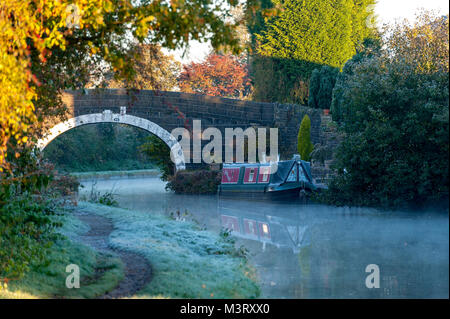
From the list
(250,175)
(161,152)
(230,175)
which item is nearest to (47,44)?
(250,175)

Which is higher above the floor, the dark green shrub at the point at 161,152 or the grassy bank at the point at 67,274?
the dark green shrub at the point at 161,152

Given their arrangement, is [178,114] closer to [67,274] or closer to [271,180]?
[271,180]

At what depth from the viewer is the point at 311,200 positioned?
53.9 feet

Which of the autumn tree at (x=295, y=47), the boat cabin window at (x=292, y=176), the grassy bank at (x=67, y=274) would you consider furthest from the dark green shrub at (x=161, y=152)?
the grassy bank at (x=67, y=274)

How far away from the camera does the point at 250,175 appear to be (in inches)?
696

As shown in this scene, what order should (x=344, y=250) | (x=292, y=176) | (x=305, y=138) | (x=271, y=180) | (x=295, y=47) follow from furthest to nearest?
(x=295, y=47) < (x=305, y=138) < (x=271, y=180) < (x=292, y=176) < (x=344, y=250)

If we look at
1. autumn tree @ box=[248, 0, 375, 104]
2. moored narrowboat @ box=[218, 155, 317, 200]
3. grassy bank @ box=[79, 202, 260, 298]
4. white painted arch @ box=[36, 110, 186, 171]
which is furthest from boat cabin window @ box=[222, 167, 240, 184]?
autumn tree @ box=[248, 0, 375, 104]

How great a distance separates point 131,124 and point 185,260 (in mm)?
14744

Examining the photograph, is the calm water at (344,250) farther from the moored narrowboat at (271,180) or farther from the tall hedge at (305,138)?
the tall hedge at (305,138)

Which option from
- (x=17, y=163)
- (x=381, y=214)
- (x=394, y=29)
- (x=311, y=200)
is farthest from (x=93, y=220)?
(x=394, y=29)

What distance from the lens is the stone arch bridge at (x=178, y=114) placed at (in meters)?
20.6

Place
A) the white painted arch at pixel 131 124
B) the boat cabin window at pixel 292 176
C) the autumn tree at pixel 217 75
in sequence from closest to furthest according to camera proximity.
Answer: the boat cabin window at pixel 292 176 < the white painted arch at pixel 131 124 < the autumn tree at pixel 217 75

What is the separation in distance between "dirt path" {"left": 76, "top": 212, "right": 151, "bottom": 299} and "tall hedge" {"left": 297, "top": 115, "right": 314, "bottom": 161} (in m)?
10.9

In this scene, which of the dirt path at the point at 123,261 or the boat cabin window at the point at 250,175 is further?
the boat cabin window at the point at 250,175
